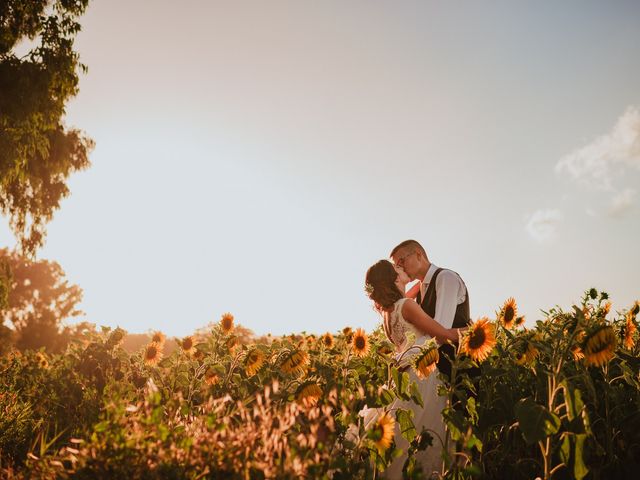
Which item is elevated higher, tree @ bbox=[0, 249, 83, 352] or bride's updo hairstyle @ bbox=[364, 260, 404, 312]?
tree @ bbox=[0, 249, 83, 352]

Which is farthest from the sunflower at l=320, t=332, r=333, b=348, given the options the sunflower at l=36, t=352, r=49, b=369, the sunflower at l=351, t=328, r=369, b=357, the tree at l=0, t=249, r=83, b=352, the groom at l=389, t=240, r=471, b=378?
the tree at l=0, t=249, r=83, b=352

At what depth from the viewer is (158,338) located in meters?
6.55

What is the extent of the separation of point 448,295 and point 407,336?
40.5 inches

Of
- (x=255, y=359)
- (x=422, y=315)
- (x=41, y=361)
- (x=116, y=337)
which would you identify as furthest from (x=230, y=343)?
(x=41, y=361)

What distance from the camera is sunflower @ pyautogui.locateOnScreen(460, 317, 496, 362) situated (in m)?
2.72

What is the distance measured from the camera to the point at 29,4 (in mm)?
8352

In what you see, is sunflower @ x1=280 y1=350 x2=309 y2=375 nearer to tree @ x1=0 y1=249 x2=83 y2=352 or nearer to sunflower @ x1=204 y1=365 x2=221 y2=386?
sunflower @ x1=204 y1=365 x2=221 y2=386

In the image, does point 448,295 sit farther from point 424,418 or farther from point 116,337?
point 116,337

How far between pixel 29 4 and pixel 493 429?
10403mm

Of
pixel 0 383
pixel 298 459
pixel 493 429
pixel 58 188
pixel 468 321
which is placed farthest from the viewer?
pixel 58 188

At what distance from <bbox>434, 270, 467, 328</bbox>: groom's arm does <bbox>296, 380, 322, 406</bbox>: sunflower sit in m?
1.48

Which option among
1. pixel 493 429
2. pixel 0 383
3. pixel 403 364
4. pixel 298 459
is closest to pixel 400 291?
pixel 403 364

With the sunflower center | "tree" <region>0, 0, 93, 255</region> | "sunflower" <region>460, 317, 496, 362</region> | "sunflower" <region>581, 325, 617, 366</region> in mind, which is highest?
"tree" <region>0, 0, 93, 255</region>

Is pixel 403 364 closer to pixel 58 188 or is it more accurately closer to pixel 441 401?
pixel 441 401
